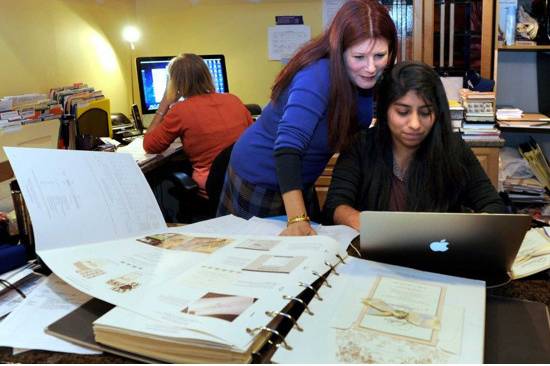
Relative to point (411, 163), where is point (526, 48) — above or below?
above

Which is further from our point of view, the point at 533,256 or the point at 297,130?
the point at 297,130

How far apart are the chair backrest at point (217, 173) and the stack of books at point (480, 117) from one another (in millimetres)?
1182

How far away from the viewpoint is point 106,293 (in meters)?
0.73

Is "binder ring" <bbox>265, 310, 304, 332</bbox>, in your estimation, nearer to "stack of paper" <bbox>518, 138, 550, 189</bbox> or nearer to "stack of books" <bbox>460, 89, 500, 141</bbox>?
"stack of books" <bbox>460, 89, 500, 141</bbox>

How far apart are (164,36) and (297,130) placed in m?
2.62

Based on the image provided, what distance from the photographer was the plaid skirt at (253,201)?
1555 mm

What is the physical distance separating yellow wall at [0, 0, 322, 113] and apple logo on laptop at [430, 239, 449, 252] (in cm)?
241

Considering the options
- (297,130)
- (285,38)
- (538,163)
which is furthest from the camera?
(285,38)

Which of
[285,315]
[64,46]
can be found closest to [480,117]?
[64,46]

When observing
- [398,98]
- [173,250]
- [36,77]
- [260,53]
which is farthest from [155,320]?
[260,53]

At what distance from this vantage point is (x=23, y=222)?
1021 millimetres

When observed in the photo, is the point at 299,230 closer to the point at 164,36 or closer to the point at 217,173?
the point at 217,173

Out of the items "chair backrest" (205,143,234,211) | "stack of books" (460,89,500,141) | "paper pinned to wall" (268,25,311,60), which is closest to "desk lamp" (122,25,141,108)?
"paper pinned to wall" (268,25,311,60)

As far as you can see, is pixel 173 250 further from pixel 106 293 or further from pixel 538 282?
pixel 538 282
